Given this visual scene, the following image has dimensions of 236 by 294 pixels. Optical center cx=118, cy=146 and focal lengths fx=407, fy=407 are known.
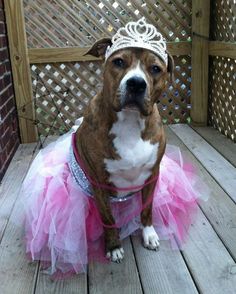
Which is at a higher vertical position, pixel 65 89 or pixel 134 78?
pixel 134 78

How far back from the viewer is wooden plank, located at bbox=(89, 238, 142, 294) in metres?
1.76

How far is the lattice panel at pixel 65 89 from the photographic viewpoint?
382 centimetres

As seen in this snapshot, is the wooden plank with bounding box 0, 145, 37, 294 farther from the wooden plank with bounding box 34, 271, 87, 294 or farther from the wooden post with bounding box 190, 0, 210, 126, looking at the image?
the wooden post with bounding box 190, 0, 210, 126

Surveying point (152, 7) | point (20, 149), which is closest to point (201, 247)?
point (20, 149)

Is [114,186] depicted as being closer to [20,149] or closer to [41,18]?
[20,149]

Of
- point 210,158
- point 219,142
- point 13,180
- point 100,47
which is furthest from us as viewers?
point 219,142

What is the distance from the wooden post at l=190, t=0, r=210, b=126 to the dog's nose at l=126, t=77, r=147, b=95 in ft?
7.96

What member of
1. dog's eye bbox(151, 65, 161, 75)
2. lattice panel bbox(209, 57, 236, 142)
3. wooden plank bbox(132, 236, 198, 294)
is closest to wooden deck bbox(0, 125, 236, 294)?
wooden plank bbox(132, 236, 198, 294)

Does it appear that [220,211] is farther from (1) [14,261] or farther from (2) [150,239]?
(1) [14,261]

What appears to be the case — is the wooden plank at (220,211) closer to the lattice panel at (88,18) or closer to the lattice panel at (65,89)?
the lattice panel at (65,89)

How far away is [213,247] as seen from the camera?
2.03 metres

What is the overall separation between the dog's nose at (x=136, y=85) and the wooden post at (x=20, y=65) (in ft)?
7.18

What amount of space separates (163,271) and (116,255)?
0.24 m

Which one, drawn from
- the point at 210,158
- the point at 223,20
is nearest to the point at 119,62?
the point at 210,158
